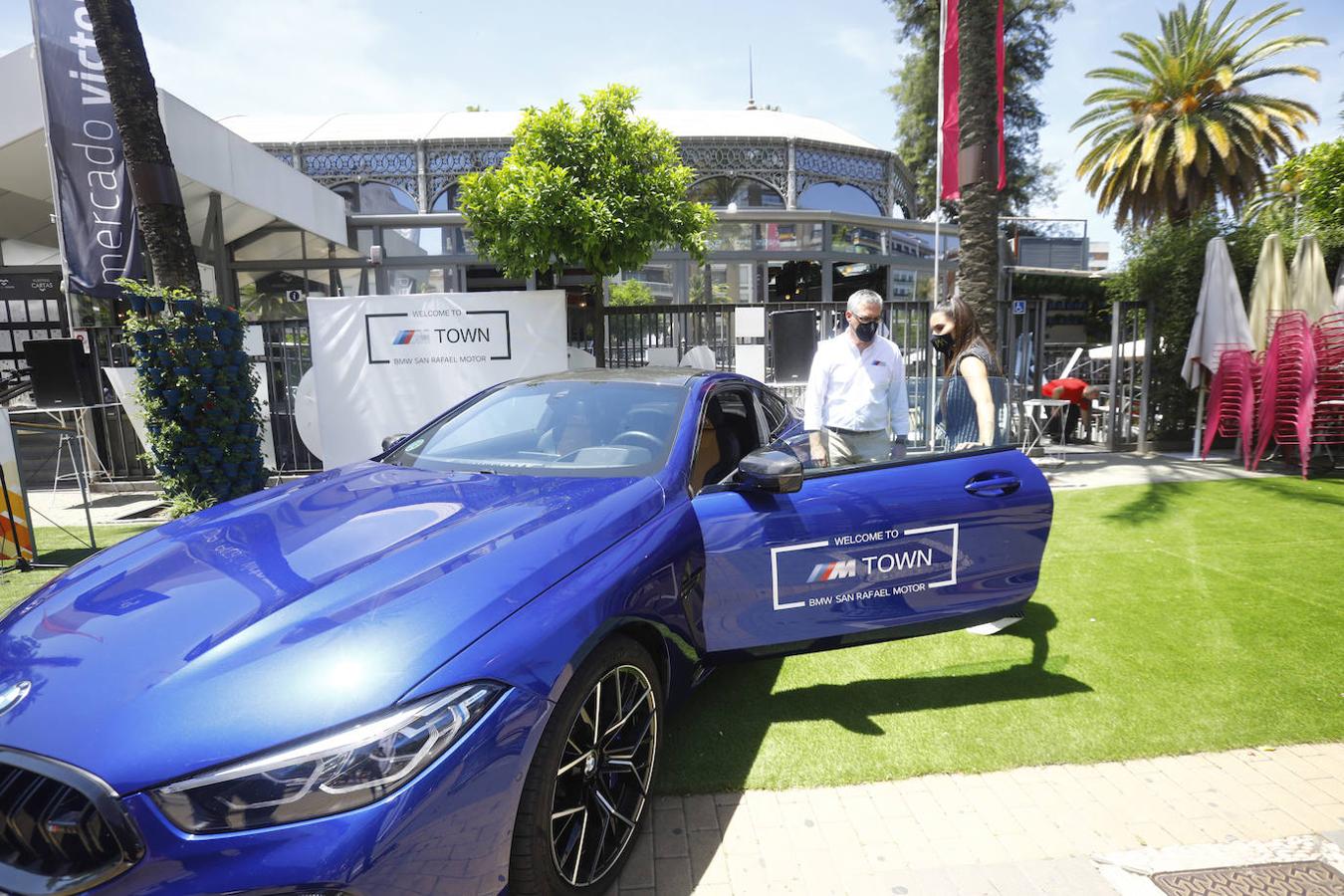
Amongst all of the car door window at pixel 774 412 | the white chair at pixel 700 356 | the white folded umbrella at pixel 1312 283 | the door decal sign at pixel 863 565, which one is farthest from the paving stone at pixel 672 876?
the white folded umbrella at pixel 1312 283

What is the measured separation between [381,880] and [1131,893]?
82.1 inches

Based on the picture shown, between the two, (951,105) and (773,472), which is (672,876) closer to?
(773,472)

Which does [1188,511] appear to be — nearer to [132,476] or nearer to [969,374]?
[969,374]

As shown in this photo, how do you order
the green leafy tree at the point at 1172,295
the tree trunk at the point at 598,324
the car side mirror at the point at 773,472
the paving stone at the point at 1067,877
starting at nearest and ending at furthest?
the paving stone at the point at 1067,877, the car side mirror at the point at 773,472, the tree trunk at the point at 598,324, the green leafy tree at the point at 1172,295

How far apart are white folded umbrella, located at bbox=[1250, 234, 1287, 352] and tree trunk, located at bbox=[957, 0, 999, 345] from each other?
3.08 m

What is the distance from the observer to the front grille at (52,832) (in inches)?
54.6

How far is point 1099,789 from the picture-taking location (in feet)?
8.55

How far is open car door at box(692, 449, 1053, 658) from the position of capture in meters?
2.66

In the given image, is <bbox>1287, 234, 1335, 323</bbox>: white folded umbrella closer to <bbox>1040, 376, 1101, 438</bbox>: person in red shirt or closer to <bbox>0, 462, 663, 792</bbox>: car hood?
<bbox>1040, 376, 1101, 438</bbox>: person in red shirt

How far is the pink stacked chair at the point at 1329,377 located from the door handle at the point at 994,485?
7.29 metres

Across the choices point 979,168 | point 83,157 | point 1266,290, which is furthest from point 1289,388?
point 83,157

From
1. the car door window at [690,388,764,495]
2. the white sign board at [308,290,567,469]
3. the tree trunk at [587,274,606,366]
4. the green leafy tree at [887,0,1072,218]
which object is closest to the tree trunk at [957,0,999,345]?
the tree trunk at [587,274,606,366]

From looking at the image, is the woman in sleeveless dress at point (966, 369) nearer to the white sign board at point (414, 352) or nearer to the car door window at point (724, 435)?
the car door window at point (724, 435)

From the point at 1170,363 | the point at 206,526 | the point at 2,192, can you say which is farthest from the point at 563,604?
the point at 2,192
